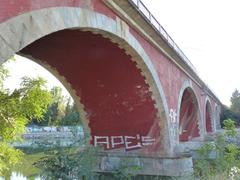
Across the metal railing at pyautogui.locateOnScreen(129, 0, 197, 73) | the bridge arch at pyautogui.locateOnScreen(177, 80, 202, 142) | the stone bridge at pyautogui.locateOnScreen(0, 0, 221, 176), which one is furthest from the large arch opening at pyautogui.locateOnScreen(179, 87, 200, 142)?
the metal railing at pyautogui.locateOnScreen(129, 0, 197, 73)

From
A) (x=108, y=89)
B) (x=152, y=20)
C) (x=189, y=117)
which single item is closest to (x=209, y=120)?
(x=189, y=117)

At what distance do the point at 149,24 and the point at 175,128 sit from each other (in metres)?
5.64

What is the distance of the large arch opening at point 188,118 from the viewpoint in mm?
27203

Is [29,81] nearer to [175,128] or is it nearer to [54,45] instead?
[54,45]

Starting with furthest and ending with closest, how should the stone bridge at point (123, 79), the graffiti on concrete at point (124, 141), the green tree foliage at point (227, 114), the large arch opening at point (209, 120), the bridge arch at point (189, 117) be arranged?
the green tree foliage at point (227, 114) < the large arch opening at point (209, 120) < the bridge arch at point (189, 117) < the graffiti on concrete at point (124, 141) < the stone bridge at point (123, 79)

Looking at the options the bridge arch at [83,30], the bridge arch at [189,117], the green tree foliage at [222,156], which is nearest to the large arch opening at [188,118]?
the bridge arch at [189,117]

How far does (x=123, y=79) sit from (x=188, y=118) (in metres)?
15.5

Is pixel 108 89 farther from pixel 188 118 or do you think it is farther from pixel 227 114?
pixel 227 114

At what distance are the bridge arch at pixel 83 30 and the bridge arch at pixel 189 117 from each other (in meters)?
12.0

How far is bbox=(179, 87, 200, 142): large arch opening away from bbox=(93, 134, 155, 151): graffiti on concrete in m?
11.6

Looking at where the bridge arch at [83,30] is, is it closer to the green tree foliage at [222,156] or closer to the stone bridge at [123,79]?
the stone bridge at [123,79]

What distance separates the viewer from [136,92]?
14.5 m

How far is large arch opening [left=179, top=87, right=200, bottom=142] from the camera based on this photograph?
27203 millimetres

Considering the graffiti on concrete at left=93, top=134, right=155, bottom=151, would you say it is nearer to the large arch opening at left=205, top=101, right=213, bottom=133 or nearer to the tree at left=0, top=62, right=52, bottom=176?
the tree at left=0, top=62, right=52, bottom=176
